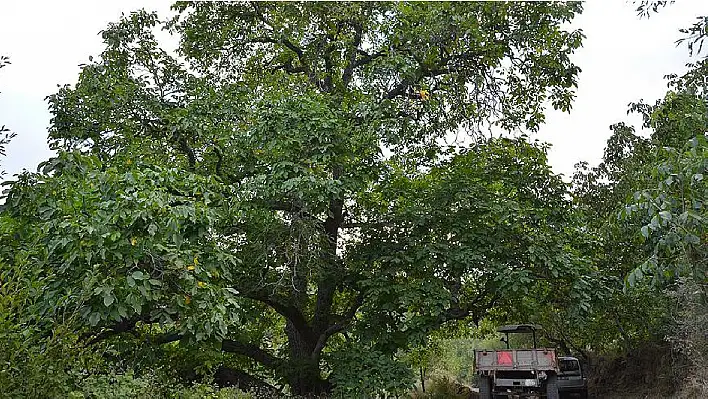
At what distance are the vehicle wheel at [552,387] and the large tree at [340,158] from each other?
199 cm

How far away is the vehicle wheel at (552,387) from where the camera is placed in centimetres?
1194

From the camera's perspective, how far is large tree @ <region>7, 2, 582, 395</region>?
9.14 metres

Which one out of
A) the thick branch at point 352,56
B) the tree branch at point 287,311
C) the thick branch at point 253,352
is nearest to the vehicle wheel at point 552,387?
the tree branch at point 287,311

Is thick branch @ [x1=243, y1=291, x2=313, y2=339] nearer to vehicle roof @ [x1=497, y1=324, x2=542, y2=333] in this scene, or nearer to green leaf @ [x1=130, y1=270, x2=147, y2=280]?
green leaf @ [x1=130, y1=270, x2=147, y2=280]

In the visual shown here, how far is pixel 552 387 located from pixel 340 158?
6.94m

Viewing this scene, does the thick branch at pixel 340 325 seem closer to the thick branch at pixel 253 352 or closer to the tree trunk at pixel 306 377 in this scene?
the tree trunk at pixel 306 377

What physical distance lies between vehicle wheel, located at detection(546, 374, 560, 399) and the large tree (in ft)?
6.51

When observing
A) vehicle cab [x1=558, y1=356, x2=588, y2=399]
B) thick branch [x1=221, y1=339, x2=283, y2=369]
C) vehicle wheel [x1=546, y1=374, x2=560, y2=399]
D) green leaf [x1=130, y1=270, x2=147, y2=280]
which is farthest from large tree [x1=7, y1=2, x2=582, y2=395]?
vehicle cab [x1=558, y1=356, x2=588, y2=399]

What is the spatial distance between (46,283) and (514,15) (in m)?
9.35

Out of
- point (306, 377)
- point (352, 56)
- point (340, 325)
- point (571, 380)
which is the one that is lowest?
point (306, 377)

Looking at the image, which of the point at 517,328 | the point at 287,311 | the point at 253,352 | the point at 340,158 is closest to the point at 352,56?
the point at 340,158

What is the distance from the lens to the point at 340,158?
927cm

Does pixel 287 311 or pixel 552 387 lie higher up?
pixel 287 311

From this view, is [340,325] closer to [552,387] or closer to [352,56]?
[552,387]
